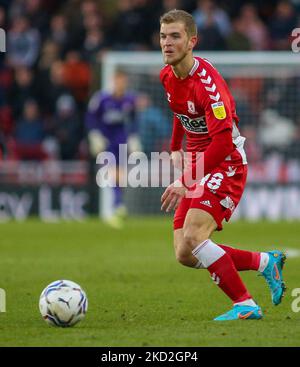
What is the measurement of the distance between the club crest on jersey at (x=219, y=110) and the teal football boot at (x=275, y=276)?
1222mm

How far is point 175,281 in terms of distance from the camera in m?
9.84

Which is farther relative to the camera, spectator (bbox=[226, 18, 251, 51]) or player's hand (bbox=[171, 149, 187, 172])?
spectator (bbox=[226, 18, 251, 51])

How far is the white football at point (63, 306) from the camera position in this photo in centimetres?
660

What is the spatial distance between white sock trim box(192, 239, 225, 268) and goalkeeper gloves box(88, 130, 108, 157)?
1042 cm

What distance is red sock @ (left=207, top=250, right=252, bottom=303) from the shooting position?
6.89 metres

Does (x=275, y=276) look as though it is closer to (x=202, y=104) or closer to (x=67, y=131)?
(x=202, y=104)

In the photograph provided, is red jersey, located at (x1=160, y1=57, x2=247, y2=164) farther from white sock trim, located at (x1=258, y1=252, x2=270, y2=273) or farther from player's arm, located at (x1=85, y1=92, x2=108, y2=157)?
player's arm, located at (x1=85, y1=92, x2=108, y2=157)

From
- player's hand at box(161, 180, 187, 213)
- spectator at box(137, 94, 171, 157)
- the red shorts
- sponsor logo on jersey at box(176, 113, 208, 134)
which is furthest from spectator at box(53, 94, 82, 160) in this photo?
player's hand at box(161, 180, 187, 213)

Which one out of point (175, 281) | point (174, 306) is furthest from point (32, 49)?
point (174, 306)

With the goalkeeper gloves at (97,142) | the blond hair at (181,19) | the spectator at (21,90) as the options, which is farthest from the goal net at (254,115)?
the blond hair at (181,19)

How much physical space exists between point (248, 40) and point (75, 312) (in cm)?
1369

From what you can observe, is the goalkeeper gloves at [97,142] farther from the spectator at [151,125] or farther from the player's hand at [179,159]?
the player's hand at [179,159]

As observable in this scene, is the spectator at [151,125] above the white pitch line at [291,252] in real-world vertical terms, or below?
above

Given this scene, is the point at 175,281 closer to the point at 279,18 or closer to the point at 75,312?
the point at 75,312
